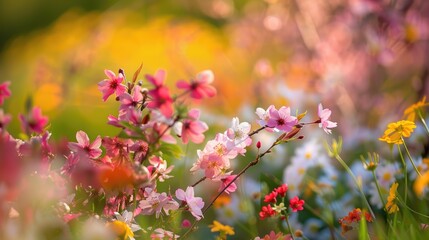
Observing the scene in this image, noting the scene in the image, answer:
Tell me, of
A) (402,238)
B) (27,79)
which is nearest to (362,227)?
(402,238)

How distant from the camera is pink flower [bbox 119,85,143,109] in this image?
4.41 ft

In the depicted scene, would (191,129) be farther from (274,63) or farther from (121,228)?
(274,63)

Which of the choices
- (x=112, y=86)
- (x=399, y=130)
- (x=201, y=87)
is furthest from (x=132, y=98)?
(x=399, y=130)

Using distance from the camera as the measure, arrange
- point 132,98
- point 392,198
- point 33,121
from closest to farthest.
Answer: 1. point 33,121
2. point 132,98
3. point 392,198

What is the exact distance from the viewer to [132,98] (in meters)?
1.37

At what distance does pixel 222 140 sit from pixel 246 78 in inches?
182

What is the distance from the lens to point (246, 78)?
6.02 meters

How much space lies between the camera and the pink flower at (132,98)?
134cm

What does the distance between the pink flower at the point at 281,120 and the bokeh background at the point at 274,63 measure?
0.93m

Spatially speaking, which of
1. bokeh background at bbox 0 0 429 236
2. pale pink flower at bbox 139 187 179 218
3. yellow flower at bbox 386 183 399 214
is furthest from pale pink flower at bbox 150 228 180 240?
bokeh background at bbox 0 0 429 236

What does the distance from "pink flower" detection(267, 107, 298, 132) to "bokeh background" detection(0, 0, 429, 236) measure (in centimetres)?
93

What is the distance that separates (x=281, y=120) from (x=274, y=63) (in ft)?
17.9

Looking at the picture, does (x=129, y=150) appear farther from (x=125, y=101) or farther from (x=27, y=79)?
(x=27, y=79)

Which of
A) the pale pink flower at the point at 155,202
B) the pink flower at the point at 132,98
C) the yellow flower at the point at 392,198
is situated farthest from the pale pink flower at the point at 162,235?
the yellow flower at the point at 392,198
